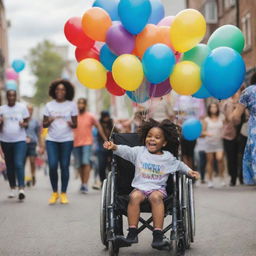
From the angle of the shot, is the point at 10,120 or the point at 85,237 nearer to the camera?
the point at 85,237

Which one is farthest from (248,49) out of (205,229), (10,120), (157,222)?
(157,222)

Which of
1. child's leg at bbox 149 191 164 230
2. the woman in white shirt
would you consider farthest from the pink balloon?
the woman in white shirt

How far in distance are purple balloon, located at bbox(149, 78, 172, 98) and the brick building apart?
46.3 feet

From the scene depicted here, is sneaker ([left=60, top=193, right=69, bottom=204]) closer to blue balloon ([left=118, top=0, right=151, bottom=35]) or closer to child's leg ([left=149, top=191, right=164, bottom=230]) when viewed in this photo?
blue balloon ([left=118, top=0, right=151, bottom=35])

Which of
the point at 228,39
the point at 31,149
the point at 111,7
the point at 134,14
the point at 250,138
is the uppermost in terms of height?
the point at 111,7

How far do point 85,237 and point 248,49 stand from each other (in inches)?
713

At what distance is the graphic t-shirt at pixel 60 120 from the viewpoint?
10.4 meters

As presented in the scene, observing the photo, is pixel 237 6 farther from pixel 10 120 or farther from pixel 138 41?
pixel 138 41

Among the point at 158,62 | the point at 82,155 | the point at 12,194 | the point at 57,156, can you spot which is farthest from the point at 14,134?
the point at 158,62

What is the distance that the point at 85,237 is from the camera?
7297 mm

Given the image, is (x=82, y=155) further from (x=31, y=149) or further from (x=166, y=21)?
(x=166, y=21)

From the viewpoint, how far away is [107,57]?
7195 mm

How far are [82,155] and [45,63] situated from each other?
71.7 m

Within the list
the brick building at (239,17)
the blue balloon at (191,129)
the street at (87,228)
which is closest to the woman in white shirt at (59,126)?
the street at (87,228)
